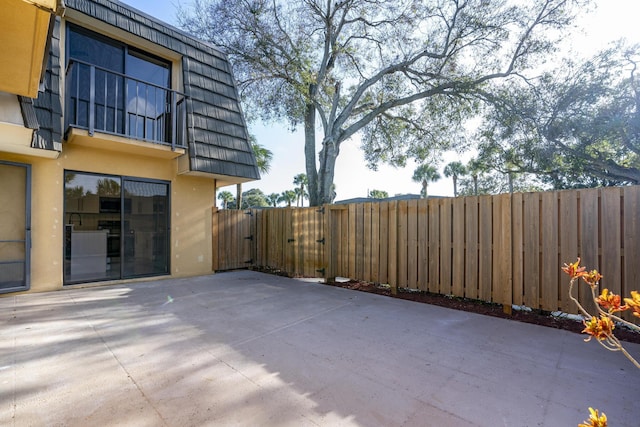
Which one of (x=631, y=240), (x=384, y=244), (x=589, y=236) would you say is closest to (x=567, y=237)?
(x=589, y=236)

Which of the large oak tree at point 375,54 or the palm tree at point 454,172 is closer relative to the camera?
the large oak tree at point 375,54

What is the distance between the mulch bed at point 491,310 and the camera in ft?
12.2

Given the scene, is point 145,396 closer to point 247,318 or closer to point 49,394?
point 49,394

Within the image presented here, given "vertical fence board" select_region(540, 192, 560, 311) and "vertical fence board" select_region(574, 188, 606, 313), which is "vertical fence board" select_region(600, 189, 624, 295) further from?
"vertical fence board" select_region(540, 192, 560, 311)

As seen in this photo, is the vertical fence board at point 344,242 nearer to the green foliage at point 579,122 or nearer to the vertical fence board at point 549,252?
the vertical fence board at point 549,252

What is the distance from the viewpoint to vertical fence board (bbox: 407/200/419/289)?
17.6 feet

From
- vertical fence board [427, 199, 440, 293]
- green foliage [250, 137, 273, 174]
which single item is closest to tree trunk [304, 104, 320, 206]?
vertical fence board [427, 199, 440, 293]

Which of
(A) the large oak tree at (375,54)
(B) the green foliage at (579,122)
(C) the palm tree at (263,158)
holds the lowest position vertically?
(B) the green foliage at (579,122)

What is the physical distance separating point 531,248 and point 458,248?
38.8 inches

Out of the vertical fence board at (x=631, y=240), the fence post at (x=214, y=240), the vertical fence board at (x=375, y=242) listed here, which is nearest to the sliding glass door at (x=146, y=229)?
the fence post at (x=214, y=240)

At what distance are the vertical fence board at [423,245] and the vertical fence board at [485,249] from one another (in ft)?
2.80

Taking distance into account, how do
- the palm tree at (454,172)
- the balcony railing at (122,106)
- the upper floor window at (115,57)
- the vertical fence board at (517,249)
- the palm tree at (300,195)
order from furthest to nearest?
1. the palm tree at (300,195)
2. the palm tree at (454,172)
3. the upper floor window at (115,57)
4. the balcony railing at (122,106)
5. the vertical fence board at (517,249)

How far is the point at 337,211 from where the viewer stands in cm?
668

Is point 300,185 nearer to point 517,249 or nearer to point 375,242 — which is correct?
point 375,242
